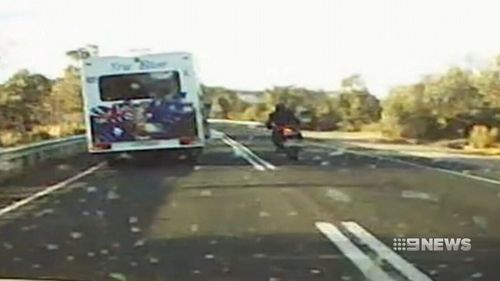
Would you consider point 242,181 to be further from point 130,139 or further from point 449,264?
point 449,264

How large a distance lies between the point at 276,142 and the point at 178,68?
3819 millimetres

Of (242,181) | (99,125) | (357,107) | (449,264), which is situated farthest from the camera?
(99,125)

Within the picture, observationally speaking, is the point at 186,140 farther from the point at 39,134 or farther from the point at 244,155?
the point at 39,134

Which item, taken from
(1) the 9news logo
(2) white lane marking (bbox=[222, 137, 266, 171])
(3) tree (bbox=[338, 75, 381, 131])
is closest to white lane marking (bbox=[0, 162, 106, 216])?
(2) white lane marking (bbox=[222, 137, 266, 171])

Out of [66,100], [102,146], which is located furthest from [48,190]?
[66,100]

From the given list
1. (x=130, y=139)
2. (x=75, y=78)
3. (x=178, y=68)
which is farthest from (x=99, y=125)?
(x=75, y=78)

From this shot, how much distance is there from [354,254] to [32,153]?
34.4ft

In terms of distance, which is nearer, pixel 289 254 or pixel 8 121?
pixel 289 254

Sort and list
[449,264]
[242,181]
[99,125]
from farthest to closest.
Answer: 1. [99,125]
2. [242,181]
3. [449,264]

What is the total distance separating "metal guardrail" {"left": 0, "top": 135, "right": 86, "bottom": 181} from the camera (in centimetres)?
1560

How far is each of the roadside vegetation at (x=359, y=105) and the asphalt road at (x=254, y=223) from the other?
653 millimetres

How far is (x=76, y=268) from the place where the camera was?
7.32 meters

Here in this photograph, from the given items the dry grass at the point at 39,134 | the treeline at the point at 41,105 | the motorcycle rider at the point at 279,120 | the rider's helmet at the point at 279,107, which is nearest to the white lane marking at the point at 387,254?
the treeline at the point at 41,105

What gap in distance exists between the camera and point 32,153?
56.7 feet
